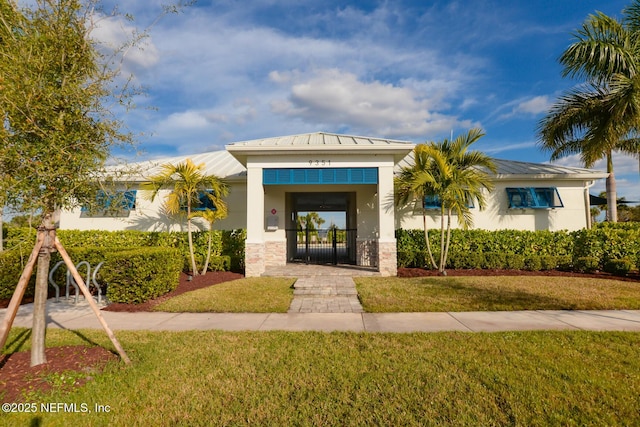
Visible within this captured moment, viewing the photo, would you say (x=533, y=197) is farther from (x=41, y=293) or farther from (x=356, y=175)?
(x=41, y=293)

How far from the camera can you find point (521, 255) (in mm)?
12016

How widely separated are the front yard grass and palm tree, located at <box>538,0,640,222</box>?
5.63m

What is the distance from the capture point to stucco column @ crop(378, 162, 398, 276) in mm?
10844

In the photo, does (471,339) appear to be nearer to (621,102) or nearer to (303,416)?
(303,416)

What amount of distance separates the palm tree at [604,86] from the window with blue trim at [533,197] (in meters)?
1.88

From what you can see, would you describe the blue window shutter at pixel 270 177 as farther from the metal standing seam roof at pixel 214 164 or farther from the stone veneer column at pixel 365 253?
the stone veneer column at pixel 365 253

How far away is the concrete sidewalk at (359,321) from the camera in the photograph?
18.2ft

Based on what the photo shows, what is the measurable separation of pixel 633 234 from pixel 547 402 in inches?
484

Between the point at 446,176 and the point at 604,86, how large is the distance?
7627 mm

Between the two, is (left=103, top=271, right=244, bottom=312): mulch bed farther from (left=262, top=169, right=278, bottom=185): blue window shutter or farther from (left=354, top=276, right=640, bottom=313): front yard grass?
(left=354, top=276, right=640, bottom=313): front yard grass

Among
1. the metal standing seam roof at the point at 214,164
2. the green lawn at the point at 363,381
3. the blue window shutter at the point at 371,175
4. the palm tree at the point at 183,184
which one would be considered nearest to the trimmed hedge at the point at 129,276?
the green lawn at the point at 363,381

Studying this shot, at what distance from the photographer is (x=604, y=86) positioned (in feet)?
39.1

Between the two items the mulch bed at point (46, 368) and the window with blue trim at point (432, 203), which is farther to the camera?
the window with blue trim at point (432, 203)

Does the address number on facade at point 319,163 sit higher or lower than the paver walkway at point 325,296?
higher
